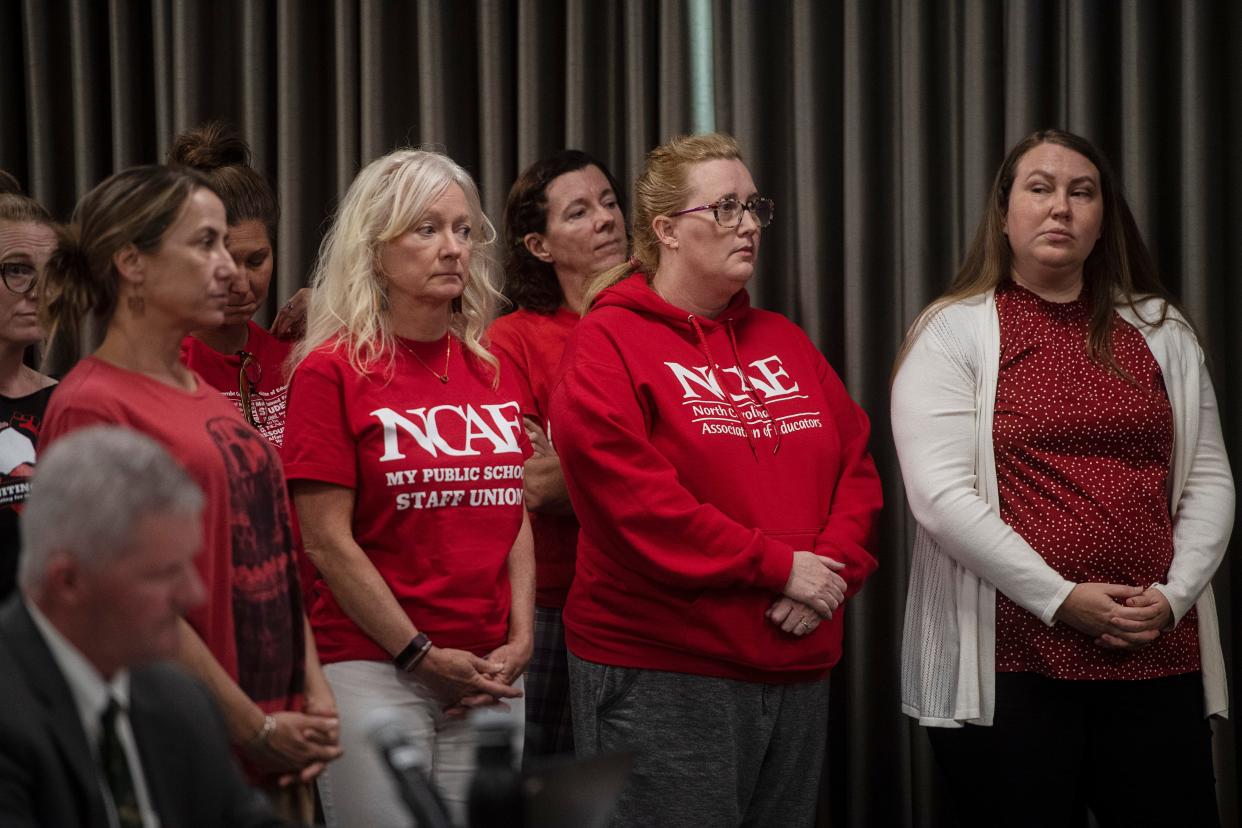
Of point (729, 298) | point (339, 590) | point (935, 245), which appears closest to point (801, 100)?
point (935, 245)

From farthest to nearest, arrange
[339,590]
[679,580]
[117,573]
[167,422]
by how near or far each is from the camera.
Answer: [679,580], [339,590], [167,422], [117,573]

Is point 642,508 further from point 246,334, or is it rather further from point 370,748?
point 246,334

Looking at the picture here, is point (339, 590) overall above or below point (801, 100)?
below

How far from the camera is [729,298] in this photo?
101 inches

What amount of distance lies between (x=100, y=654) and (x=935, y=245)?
7.93 feet

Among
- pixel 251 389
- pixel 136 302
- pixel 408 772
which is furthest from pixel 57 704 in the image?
pixel 251 389

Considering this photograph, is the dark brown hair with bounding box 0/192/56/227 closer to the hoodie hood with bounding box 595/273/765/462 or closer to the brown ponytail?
the brown ponytail

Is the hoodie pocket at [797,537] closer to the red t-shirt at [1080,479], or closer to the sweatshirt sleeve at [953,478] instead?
the sweatshirt sleeve at [953,478]

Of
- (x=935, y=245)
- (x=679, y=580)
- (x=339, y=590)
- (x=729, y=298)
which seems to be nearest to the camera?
(x=339, y=590)

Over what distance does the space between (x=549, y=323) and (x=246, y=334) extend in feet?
2.12

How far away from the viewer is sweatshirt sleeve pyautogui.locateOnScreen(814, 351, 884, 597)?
2396 mm

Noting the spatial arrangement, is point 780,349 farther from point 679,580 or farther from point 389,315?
point 389,315

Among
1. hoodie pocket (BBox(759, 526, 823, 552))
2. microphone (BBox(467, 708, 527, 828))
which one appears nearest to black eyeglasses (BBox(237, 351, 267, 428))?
hoodie pocket (BBox(759, 526, 823, 552))

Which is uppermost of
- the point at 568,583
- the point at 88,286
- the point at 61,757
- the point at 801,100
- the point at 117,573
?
the point at 801,100
